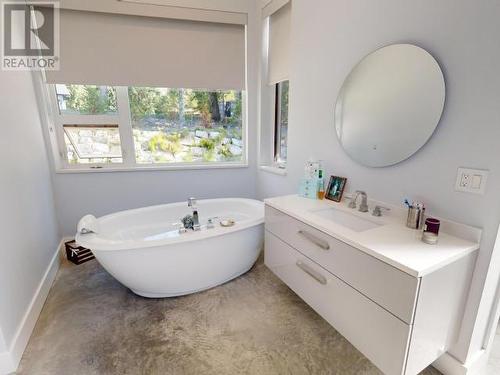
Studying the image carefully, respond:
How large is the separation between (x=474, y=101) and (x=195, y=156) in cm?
254

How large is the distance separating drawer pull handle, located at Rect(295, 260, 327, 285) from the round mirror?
762mm

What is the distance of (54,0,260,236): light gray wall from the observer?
263 centimetres

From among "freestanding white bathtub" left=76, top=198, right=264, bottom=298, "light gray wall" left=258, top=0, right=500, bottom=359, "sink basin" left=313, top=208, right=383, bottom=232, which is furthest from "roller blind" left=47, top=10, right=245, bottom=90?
"sink basin" left=313, top=208, right=383, bottom=232

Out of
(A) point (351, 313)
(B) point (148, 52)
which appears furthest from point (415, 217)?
(B) point (148, 52)

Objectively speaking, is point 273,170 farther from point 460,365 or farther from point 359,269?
point 460,365

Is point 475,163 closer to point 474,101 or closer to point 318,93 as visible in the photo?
point 474,101

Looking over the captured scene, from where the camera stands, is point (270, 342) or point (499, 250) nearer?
point (499, 250)

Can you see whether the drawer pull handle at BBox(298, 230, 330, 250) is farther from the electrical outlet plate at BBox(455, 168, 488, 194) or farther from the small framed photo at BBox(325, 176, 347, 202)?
the electrical outlet plate at BBox(455, 168, 488, 194)

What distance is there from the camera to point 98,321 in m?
1.70

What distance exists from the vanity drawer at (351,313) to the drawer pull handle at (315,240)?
0.13m

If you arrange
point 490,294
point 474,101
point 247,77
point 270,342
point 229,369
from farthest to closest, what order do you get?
point 247,77 → point 270,342 → point 229,369 → point 490,294 → point 474,101

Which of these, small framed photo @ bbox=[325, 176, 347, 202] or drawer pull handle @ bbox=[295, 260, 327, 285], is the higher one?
small framed photo @ bbox=[325, 176, 347, 202]

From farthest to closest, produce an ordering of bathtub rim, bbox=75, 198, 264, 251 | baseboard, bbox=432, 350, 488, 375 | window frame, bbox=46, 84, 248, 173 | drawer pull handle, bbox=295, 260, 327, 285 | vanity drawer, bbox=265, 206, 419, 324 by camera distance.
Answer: window frame, bbox=46, 84, 248, 173, bathtub rim, bbox=75, 198, 264, 251, drawer pull handle, bbox=295, 260, 327, 285, baseboard, bbox=432, 350, 488, 375, vanity drawer, bbox=265, 206, 419, 324

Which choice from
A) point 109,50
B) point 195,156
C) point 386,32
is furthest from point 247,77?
point 386,32
